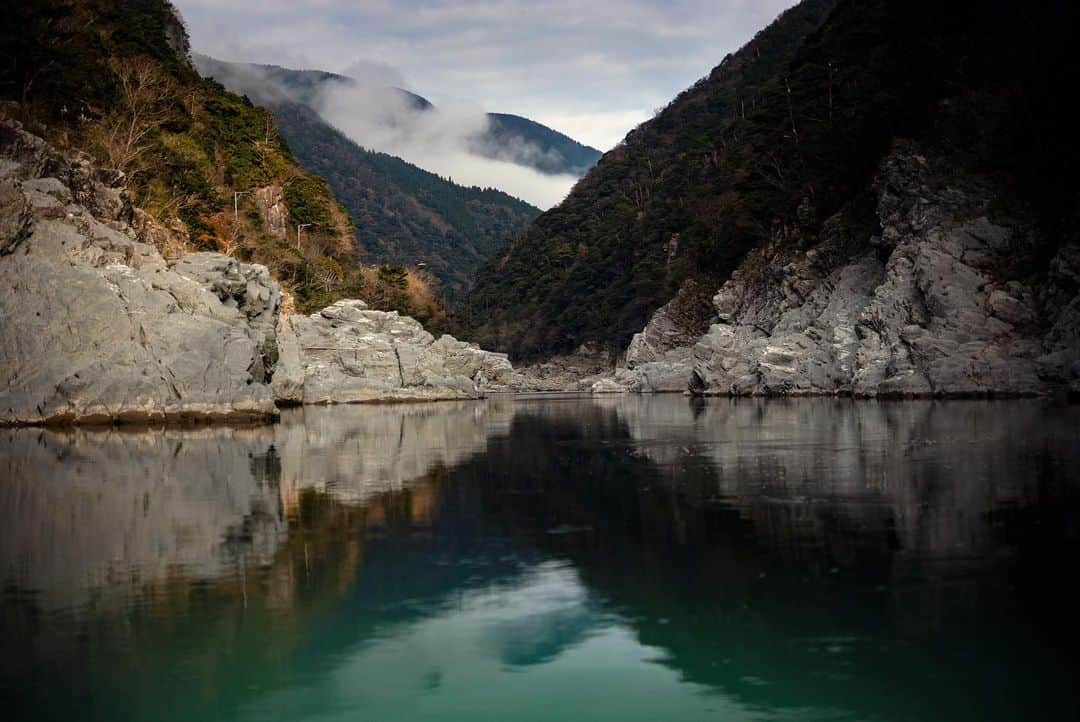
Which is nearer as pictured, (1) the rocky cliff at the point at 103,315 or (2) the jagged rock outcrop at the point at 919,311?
(1) the rocky cliff at the point at 103,315

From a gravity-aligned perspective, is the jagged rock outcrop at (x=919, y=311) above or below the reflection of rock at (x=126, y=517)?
above

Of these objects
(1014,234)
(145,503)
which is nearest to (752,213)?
(1014,234)

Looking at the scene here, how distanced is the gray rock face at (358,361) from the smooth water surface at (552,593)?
3408 cm

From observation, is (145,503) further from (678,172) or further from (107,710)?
(678,172)

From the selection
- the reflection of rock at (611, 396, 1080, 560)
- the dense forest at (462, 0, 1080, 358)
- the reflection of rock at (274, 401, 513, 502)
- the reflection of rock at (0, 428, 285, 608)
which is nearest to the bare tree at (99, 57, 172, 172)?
the reflection of rock at (274, 401, 513, 502)

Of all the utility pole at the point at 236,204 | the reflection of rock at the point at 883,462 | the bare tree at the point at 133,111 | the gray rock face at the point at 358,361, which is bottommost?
the reflection of rock at the point at 883,462

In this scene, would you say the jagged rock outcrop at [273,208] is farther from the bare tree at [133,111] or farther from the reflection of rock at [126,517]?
the reflection of rock at [126,517]

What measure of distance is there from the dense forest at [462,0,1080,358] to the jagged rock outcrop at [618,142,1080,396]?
222cm

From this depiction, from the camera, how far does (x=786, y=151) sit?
228 ft

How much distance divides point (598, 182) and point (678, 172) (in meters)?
27.5

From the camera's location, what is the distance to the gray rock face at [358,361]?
164 feet

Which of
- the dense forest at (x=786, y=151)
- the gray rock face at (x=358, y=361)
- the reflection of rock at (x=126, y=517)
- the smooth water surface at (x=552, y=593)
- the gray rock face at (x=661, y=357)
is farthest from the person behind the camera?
the gray rock face at (x=661, y=357)

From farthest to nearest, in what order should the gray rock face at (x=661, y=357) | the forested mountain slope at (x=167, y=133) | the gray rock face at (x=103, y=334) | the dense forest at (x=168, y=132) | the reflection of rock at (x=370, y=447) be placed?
the gray rock face at (x=661, y=357), the dense forest at (x=168, y=132), the forested mountain slope at (x=167, y=133), the gray rock face at (x=103, y=334), the reflection of rock at (x=370, y=447)

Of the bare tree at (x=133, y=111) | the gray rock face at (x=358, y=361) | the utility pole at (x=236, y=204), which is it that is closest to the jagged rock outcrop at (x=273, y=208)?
the utility pole at (x=236, y=204)
